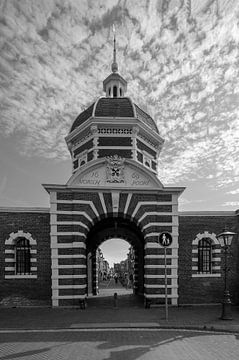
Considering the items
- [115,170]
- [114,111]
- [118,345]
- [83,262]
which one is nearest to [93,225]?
[83,262]

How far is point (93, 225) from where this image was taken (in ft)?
65.0

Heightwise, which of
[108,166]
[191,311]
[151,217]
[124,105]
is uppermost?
[124,105]

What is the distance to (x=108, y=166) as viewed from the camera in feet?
64.2

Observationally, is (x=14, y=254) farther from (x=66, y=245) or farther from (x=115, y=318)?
(x=115, y=318)

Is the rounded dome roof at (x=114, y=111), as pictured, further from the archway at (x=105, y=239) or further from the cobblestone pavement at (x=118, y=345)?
the cobblestone pavement at (x=118, y=345)

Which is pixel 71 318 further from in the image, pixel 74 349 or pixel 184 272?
pixel 184 272

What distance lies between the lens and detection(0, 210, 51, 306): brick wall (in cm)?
1909

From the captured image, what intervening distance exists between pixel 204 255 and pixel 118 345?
445 inches

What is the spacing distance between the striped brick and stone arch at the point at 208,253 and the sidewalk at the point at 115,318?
2.06m

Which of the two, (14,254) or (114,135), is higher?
(114,135)

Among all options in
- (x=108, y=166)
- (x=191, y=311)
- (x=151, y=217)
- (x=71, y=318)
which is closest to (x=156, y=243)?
(x=151, y=217)

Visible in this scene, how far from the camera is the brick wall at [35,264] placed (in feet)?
62.6

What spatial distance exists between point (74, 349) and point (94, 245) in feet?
56.6

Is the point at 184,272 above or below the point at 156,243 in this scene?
below
